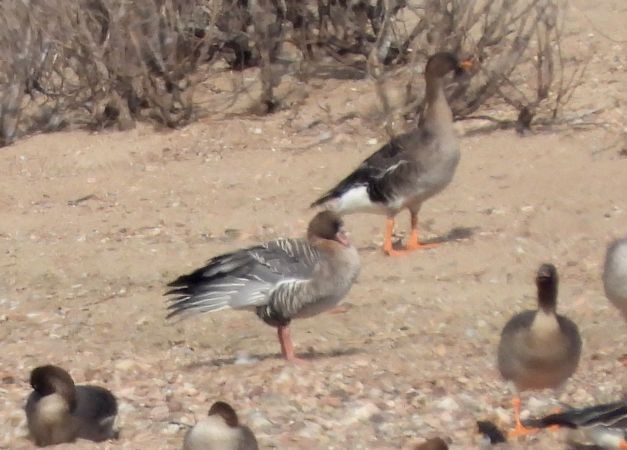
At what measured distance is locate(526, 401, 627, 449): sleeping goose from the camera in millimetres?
6344

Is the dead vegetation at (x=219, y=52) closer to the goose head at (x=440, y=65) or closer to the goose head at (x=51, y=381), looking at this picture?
the goose head at (x=440, y=65)

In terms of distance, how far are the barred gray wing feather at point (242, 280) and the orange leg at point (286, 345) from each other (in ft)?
0.67

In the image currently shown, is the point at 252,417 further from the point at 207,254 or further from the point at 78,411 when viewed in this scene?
the point at 207,254

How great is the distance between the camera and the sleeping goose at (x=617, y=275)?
8219mm

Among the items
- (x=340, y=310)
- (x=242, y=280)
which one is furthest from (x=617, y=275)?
(x=340, y=310)

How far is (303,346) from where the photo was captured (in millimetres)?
9133

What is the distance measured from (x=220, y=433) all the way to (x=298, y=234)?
17.7 ft

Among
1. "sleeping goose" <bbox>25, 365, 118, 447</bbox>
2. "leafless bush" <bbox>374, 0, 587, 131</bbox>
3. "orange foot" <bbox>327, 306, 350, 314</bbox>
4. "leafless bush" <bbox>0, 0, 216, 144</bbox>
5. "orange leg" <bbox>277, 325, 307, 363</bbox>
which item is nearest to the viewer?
"sleeping goose" <bbox>25, 365, 118, 447</bbox>

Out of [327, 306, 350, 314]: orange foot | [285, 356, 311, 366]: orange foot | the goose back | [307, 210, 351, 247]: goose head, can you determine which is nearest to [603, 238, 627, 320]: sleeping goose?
the goose back

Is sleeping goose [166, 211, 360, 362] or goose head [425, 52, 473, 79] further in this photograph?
goose head [425, 52, 473, 79]

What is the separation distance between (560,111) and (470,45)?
140 cm

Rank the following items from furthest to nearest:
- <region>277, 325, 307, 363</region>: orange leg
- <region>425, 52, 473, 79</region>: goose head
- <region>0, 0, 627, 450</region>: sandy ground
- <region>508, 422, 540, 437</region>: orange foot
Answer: <region>425, 52, 473, 79</region>: goose head < <region>277, 325, 307, 363</region>: orange leg < <region>0, 0, 627, 450</region>: sandy ground < <region>508, 422, 540, 437</region>: orange foot

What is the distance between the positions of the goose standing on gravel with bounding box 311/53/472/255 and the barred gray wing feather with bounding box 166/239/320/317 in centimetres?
265

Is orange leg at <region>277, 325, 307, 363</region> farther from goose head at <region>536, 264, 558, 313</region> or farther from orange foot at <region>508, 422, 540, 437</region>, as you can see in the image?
goose head at <region>536, 264, 558, 313</region>
